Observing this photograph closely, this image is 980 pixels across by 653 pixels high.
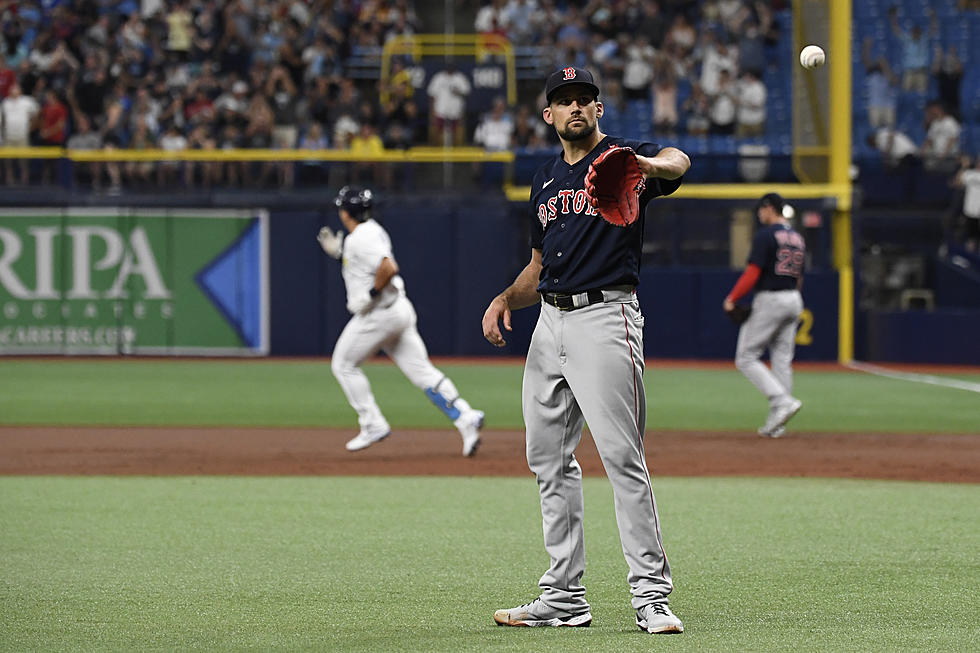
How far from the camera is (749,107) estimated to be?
2456 cm

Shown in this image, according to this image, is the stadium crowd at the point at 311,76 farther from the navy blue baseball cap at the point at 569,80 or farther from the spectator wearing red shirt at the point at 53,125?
the navy blue baseball cap at the point at 569,80

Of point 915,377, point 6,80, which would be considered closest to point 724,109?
point 915,377

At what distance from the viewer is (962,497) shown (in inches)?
366

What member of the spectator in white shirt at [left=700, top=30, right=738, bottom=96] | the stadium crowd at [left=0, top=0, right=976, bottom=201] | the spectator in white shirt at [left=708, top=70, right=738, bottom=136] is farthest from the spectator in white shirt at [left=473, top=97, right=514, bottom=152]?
the spectator in white shirt at [left=700, top=30, right=738, bottom=96]

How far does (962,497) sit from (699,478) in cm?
192

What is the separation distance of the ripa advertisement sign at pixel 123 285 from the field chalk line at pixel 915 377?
9.53 m

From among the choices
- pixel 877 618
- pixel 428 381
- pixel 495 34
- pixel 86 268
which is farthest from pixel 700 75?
pixel 877 618

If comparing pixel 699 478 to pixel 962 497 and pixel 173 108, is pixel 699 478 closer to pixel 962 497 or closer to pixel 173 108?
pixel 962 497

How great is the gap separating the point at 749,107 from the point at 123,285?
36.7ft

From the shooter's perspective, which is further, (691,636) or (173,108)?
(173,108)

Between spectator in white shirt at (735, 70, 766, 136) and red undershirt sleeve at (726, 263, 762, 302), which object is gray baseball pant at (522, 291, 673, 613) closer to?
red undershirt sleeve at (726, 263, 762, 302)

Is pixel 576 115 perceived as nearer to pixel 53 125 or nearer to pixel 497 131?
pixel 497 131

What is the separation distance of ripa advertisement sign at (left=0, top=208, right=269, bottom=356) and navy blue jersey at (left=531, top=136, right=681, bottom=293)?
17.6 metres

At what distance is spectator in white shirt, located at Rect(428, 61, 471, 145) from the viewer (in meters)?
24.0
